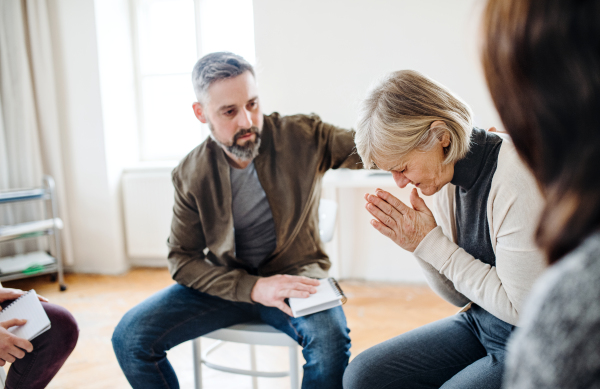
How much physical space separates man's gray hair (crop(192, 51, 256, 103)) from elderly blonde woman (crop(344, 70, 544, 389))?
1.86ft

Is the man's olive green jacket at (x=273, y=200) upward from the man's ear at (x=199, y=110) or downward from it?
downward

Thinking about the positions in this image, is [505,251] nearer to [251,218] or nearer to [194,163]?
[251,218]

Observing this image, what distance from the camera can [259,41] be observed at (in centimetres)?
310

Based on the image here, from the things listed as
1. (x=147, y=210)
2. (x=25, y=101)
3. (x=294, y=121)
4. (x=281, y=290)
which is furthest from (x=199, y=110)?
(x=25, y=101)

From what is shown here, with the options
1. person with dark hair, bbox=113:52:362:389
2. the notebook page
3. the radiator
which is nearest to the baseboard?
the radiator

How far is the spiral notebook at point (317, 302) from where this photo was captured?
4.06ft

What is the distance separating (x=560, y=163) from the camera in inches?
17.4

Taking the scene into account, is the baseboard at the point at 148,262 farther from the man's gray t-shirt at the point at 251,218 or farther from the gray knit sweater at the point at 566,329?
the gray knit sweater at the point at 566,329

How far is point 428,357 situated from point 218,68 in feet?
3.55

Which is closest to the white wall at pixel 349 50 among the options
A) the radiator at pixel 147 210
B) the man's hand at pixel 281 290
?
the radiator at pixel 147 210

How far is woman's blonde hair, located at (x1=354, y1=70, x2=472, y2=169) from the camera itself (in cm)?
103

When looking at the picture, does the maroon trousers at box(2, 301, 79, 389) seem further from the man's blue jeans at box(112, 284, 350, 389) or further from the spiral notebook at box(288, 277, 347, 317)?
the spiral notebook at box(288, 277, 347, 317)

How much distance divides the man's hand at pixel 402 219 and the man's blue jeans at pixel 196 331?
12.6 inches

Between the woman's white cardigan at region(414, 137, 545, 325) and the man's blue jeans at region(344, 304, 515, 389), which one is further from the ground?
the woman's white cardigan at region(414, 137, 545, 325)
